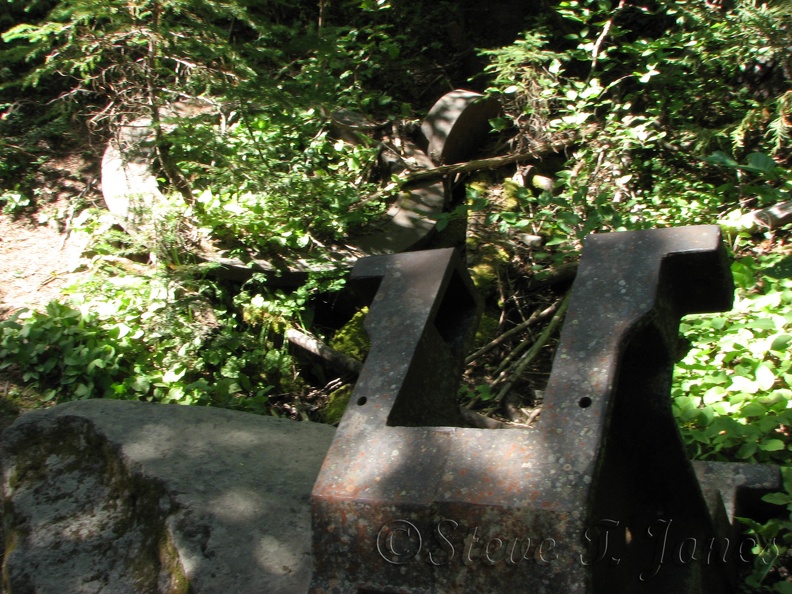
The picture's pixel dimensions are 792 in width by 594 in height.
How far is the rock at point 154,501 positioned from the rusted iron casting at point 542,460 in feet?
1.61

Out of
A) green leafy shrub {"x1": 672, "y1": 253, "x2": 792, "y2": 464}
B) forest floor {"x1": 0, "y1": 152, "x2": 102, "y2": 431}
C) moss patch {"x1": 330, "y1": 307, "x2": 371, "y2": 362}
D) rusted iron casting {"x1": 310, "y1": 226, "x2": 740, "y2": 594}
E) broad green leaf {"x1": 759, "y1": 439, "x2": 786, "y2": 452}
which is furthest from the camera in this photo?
forest floor {"x1": 0, "y1": 152, "x2": 102, "y2": 431}

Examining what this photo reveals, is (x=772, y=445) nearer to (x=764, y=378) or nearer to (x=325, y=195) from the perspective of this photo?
(x=764, y=378)

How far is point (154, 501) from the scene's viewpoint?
2578mm

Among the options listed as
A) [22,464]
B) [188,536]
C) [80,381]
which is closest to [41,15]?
[80,381]

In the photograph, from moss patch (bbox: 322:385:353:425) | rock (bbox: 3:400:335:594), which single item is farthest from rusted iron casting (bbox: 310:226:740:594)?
moss patch (bbox: 322:385:353:425)

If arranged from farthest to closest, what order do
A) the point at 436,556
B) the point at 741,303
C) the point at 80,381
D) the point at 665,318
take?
the point at 80,381 < the point at 741,303 < the point at 665,318 < the point at 436,556

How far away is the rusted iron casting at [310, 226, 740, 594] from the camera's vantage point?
1.79 meters

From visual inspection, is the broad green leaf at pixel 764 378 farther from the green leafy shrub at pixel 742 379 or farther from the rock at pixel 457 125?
the rock at pixel 457 125

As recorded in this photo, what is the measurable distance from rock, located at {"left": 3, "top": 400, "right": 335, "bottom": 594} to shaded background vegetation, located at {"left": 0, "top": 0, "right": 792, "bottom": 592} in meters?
1.53

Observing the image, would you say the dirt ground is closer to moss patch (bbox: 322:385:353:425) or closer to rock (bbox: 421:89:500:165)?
moss patch (bbox: 322:385:353:425)

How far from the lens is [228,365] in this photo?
189 inches

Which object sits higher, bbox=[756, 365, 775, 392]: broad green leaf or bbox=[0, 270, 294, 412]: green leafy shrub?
bbox=[756, 365, 775, 392]: broad green leaf

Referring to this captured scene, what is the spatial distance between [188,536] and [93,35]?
399cm

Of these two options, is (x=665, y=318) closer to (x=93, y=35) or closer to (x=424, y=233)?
(x=424, y=233)
